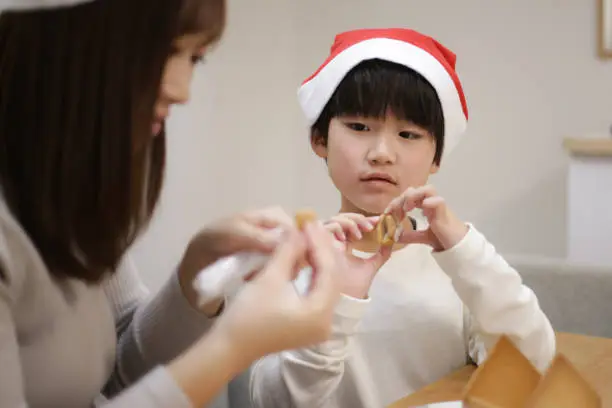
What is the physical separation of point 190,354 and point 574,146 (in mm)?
1700

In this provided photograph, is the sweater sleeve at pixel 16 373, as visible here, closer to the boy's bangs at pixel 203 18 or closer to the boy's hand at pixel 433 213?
the boy's bangs at pixel 203 18

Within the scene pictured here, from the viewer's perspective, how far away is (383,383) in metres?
1.05

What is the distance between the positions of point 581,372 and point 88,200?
74cm

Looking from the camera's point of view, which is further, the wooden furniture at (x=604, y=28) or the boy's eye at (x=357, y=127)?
the wooden furniture at (x=604, y=28)

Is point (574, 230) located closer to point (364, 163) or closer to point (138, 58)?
point (364, 163)

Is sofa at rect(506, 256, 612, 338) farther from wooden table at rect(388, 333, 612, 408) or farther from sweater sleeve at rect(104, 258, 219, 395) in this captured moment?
sweater sleeve at rect(104, 258, 219, 395)

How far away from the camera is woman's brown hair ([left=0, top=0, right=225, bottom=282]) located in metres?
0.57

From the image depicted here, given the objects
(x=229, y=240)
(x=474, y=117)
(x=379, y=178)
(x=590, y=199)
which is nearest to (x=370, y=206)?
(x=379, y=178)

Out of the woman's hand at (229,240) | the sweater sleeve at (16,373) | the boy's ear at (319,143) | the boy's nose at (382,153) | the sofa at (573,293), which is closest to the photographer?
the sweater sleeve at (16,373)

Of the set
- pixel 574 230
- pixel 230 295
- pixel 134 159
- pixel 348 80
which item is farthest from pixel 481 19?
pixel 134 159

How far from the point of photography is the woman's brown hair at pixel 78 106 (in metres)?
0.57

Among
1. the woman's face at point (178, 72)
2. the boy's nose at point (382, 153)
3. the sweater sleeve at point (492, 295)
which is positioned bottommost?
the sweater sleeve at point (492, 295)

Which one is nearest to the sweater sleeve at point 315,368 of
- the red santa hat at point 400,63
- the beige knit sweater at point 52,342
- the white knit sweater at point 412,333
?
the white knit sweater at point 412,333

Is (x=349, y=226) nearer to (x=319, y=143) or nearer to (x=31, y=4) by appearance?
(x=319, y=143)
